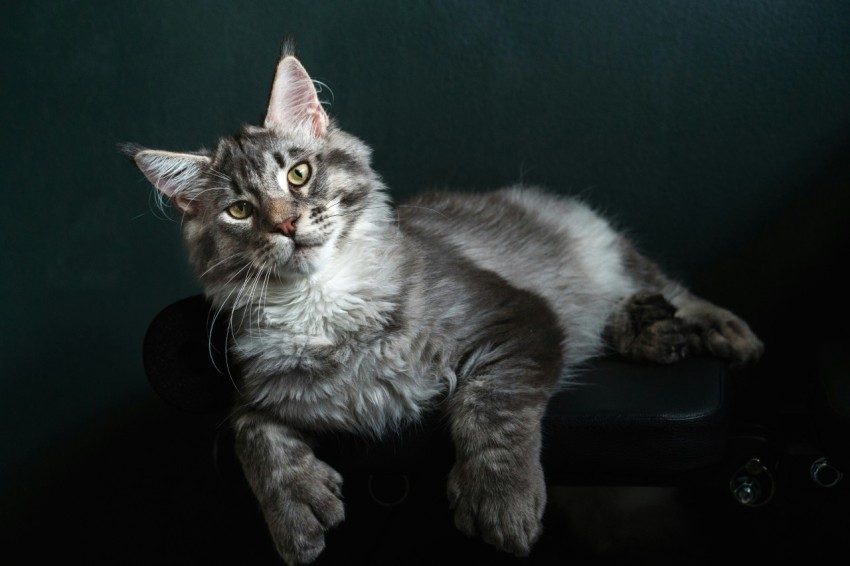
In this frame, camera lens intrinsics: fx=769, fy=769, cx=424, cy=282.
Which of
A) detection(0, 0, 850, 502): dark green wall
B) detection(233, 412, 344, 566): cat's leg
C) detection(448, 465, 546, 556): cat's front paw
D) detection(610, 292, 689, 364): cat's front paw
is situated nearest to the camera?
detection(448, 465, 546, 556): cat's front paw

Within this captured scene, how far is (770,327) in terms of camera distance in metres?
2.46

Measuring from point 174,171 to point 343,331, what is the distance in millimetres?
533

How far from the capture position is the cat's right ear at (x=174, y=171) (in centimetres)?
167

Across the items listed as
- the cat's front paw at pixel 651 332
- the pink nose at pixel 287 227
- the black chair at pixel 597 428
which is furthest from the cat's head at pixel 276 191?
the cat's front paw at pixel 651 332

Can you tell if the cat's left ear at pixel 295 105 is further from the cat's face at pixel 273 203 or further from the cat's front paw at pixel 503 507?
the cat's front paw at pixel 503 507

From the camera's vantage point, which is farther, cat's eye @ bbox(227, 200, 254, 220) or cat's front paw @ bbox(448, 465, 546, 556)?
cat's eye @ bbox(227, 200, 254, 220)

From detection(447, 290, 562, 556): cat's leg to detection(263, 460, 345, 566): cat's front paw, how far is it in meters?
0.24

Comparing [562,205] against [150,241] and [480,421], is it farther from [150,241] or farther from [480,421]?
[150,241]

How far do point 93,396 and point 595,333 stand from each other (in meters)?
1.60

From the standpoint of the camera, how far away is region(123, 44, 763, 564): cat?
150 centimetres

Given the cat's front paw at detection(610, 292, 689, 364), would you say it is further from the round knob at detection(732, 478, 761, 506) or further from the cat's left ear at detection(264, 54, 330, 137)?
the cat's left ear at detection(264, 54, 330, 137)

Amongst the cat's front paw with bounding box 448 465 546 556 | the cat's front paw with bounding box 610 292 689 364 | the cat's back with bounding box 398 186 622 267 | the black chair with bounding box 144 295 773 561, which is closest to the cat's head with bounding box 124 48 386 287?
the black chair with bounding box 144 295 773 561

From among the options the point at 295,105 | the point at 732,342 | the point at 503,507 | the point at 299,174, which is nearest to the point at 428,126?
the point at 295,105

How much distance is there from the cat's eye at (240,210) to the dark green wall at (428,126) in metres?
0.88
